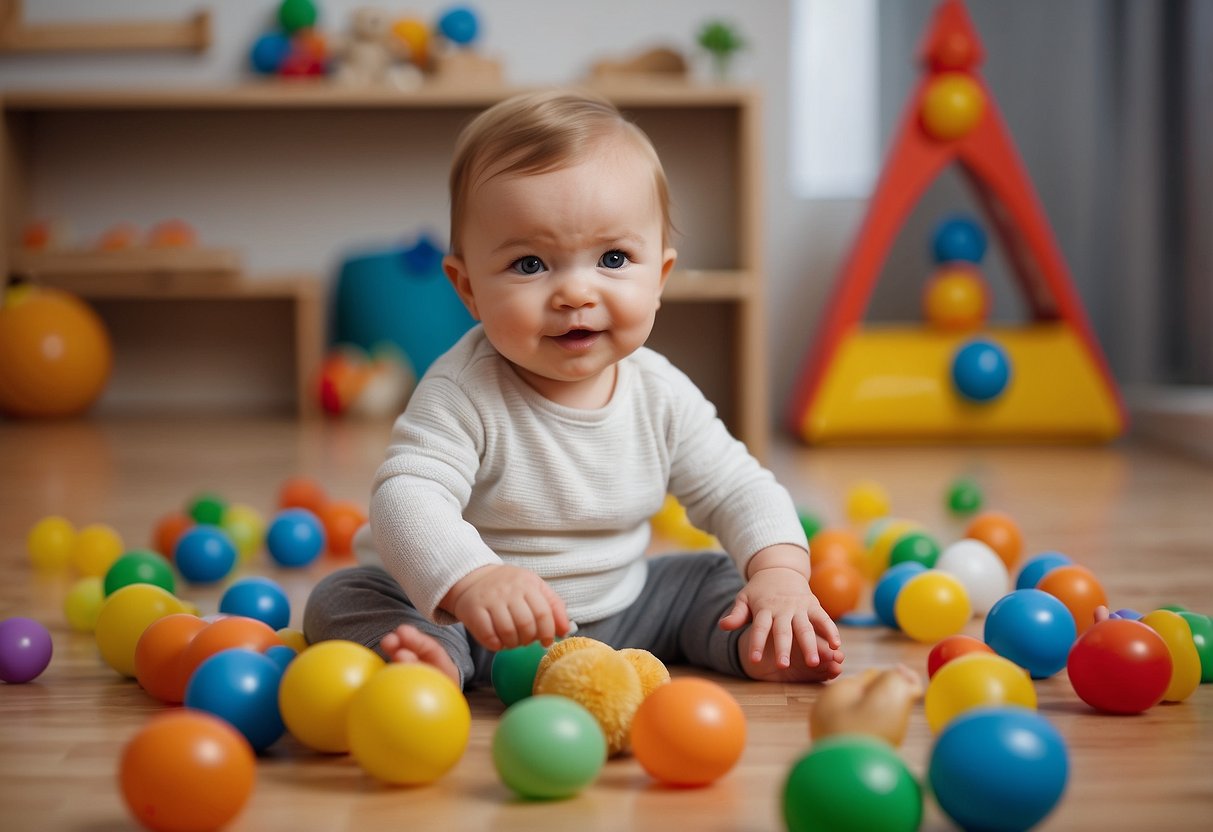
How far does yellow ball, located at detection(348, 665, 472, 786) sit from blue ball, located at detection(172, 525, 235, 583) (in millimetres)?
719

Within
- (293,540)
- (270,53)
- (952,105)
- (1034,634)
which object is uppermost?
(270,53)

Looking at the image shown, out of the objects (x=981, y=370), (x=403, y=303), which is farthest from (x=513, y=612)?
(x=403, y=303)

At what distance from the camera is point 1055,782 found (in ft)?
2.22

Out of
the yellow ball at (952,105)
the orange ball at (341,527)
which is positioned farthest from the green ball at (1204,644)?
the yellow ball at (952,105)

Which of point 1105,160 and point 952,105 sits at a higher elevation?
point 952,105

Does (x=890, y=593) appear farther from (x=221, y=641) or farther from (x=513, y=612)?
(x=221, y=641)

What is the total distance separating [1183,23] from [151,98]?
8.25ft

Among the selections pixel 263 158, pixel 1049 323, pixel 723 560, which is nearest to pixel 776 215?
pixel 1049 323

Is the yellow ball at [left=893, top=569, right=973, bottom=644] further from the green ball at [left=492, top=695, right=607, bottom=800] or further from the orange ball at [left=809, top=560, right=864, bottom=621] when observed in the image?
the green ball at [left=492, top=695, right=607, bottom=800]

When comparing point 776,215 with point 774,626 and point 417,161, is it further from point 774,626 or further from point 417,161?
point 774,626

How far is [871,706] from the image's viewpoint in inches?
31.2

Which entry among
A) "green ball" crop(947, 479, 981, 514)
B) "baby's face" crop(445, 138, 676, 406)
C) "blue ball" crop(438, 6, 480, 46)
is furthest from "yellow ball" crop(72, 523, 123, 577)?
"blue ball" crop(438, 6, 480, 46)

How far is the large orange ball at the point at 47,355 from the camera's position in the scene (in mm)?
3273

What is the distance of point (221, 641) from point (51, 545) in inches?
27.4
